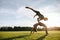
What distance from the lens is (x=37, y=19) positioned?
1145 centimetres

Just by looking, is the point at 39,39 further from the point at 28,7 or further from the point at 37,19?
the point at 28,7

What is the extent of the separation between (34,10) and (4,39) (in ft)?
9.32

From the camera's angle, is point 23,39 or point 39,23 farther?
point 39,23

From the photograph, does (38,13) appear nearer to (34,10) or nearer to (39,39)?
(34,10)

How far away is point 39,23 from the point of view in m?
11.8

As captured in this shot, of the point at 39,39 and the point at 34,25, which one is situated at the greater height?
the point at 34,25

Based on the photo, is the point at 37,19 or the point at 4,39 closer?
the point at 4,39

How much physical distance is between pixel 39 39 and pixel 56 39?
1337 mm

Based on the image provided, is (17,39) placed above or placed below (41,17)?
below

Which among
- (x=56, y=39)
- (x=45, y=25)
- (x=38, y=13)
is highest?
(x=38, y=13)

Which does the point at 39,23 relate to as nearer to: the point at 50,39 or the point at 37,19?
the point at 37,19

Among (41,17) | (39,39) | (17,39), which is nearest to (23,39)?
(17,39)

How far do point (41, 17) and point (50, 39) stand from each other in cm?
172

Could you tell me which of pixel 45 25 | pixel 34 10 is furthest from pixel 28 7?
pixel 45 25
